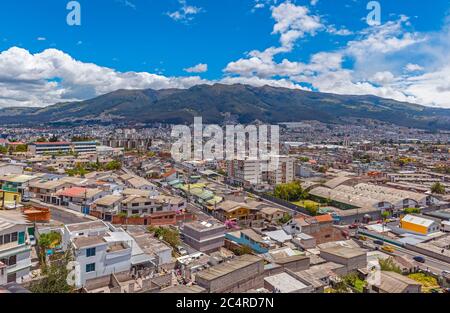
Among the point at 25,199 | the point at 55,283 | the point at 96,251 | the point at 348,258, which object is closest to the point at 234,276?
the point at 96,251

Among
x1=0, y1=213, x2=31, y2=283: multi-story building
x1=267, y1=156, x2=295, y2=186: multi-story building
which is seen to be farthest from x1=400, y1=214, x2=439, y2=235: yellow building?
x1=0, y1=213, x2=31, y2=283: multi-story building

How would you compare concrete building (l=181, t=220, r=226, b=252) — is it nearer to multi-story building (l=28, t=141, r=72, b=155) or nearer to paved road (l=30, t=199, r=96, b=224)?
paved road (l=30, t=199, r=96, b=224)

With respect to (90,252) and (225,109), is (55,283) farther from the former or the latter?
(225,109)

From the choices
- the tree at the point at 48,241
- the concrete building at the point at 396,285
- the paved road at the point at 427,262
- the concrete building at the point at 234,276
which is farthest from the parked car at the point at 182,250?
the paved road at the point at 427,262

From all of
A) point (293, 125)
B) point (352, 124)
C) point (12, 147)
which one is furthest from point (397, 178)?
point (352, 124)
